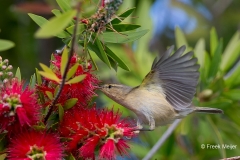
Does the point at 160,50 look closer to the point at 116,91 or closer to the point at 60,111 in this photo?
the point at 116,91

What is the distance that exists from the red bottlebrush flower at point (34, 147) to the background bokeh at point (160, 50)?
102 cm

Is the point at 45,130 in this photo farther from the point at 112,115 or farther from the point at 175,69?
the point at 175,69

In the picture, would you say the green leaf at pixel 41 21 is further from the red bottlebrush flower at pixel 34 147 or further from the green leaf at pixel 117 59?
the red bottlebrush flower at pixel 34 147

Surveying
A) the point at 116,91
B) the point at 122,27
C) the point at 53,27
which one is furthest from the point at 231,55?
the point at 53,27

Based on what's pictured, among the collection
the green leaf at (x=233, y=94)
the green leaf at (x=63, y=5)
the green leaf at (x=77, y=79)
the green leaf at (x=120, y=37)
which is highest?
the green leaf at (x=63, y=5)

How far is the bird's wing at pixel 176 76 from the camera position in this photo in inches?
60.6

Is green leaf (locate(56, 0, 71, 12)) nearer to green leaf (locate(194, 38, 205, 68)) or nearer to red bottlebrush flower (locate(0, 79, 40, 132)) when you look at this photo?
red bottlebrush flower (locate(0, 79, 40, 132))

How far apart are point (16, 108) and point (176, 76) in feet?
2.17

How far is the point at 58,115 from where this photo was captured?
119cm

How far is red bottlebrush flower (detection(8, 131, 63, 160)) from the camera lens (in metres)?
1.07

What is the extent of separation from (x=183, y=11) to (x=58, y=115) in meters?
2.08

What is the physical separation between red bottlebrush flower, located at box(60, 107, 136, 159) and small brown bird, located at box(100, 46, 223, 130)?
1.06 feet

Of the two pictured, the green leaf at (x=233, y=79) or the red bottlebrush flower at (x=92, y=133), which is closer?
the red bottlebrush flower at (x=92, y=133)

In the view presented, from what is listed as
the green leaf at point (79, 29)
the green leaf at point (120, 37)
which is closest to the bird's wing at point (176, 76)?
the green leaf at point (120, 37)
